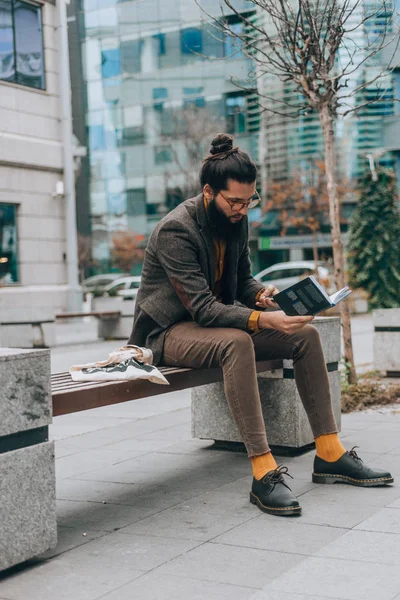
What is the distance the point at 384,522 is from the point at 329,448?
813 mm

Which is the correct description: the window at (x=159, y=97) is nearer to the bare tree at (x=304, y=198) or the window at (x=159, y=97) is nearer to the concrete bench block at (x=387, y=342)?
the bare tree at (x=304, y=198)

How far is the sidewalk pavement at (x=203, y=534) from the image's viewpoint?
10.4ft

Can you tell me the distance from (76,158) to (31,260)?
6.31 m

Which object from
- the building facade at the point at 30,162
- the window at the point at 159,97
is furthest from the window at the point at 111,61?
the building facade at the point at 30,162

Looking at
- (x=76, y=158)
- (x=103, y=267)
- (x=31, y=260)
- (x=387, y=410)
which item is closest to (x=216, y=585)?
(x=387, y=410)

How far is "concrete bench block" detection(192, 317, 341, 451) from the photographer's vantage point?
537cm

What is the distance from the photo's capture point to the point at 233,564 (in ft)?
11.1

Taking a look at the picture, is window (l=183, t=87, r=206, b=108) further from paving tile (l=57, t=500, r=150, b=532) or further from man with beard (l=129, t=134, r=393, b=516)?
paving tile (l=57, t=500, r=150, b=532)

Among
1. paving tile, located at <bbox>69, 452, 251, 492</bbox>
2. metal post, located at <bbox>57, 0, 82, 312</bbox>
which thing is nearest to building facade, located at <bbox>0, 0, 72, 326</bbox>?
metal post, located at <bbox>57, 0, 82, 312</bbox>

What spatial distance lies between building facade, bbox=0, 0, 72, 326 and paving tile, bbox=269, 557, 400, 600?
17.5m

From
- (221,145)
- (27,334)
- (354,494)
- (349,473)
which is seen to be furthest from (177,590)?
(27,334)

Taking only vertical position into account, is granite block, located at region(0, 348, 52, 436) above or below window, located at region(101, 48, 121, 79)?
below

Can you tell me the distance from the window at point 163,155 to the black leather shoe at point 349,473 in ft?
133

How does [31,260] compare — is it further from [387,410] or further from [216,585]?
[216,585]
